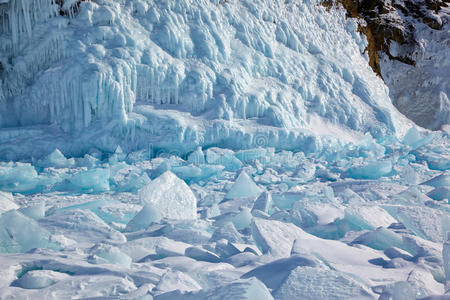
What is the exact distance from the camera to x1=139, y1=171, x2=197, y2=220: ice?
3379mm

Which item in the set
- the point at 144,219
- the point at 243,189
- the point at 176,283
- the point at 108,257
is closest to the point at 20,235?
the point at 108,257

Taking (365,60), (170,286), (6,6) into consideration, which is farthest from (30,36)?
(365,60)

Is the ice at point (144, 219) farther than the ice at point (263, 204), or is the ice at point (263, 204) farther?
the ice at point (263, 204)

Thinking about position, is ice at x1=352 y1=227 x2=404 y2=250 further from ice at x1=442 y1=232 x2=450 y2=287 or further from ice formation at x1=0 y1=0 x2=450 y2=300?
ice at x1=442 y1=232 x2=450 y2=287

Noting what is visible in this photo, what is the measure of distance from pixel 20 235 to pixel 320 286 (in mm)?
1771

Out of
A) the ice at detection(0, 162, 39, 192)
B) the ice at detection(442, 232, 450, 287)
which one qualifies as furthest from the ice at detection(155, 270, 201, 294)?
the ice at detection(0, 162, 39, 192)

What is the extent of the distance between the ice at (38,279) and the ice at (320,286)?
0.99m

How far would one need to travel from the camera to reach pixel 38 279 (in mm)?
1707

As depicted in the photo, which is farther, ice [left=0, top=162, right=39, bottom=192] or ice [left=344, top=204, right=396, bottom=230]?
Result: ice [left=0, top=162, right=39, bottom=192]

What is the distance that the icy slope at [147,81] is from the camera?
7055mm

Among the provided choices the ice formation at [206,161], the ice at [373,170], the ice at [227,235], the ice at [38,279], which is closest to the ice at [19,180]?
the ice formation at [206,161]

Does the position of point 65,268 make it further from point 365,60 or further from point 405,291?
point 365,60

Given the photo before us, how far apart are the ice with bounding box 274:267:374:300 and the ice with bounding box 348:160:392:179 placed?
14.6ft

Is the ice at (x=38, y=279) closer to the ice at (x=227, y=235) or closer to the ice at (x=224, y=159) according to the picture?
the ice at (x=227, y=235)
